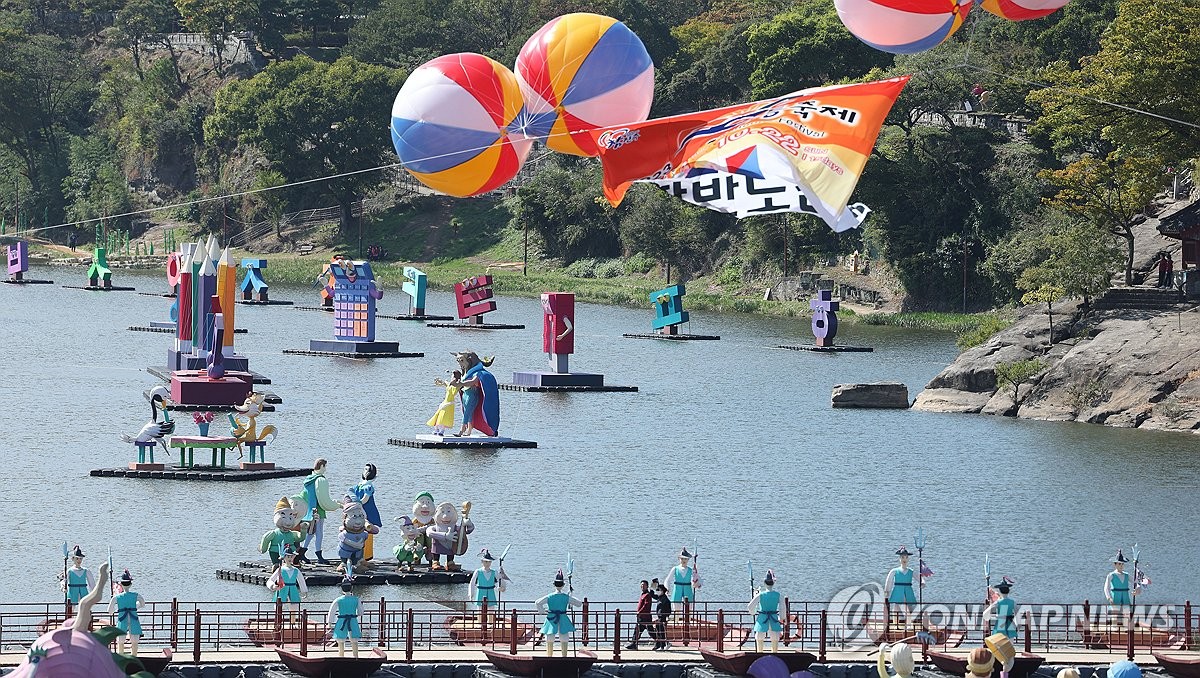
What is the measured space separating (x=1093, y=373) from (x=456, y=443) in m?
22.7

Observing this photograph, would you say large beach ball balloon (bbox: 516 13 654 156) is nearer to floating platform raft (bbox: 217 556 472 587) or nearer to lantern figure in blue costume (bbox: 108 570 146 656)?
floating platform raft (bbox: 217 556 472 587)

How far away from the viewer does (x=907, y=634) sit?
126 feet

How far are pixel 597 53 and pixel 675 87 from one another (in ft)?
336

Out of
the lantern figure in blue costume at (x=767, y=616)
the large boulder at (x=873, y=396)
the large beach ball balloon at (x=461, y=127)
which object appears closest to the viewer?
the lantern figure in blue costume at (x=767, y=616)

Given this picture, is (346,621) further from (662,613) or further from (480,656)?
(662,613)

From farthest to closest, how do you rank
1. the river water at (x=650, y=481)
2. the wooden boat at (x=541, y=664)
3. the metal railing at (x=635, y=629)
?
1. the river water at (x=650, y=481)
2. the metal railing at (x=635, y=629)
3. the wooden boat at (x=541, y=664)

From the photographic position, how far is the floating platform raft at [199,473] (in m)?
58.3

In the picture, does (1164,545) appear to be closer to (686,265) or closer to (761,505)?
(761,505)

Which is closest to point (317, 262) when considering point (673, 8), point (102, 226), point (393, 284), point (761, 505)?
point (393, 284)

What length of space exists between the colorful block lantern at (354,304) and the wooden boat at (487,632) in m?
52.1

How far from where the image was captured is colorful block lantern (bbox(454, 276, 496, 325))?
10775cm

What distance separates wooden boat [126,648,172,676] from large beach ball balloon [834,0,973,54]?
596 inches

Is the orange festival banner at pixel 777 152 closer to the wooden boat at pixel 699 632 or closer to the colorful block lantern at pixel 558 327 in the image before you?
the wooden boat at pixel 699 632

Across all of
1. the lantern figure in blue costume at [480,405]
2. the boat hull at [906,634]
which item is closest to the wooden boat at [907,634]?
the boat hull at [906,634]
